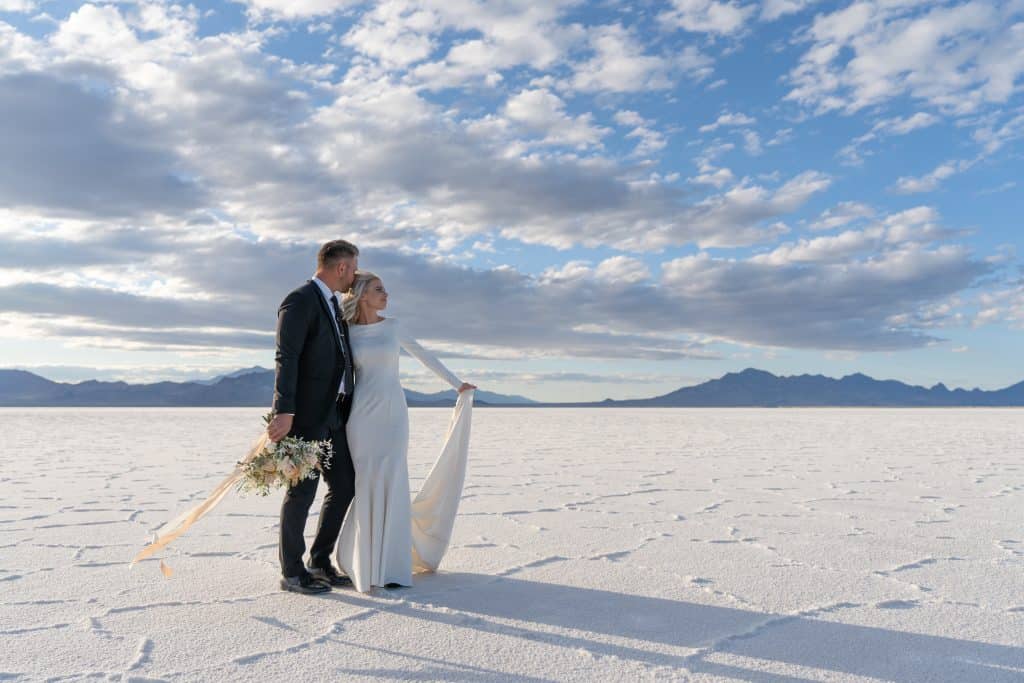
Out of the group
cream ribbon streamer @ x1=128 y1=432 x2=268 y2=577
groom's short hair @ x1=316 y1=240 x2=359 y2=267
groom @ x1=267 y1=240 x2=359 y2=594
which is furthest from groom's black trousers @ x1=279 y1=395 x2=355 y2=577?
groom's short hair @ x1=316 y1=240 x2=359 y2=267

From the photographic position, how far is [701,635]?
105 inches

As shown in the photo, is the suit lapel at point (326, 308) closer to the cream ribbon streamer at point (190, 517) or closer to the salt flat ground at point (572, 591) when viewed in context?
the cream ribbon streamer at point (190, 517)

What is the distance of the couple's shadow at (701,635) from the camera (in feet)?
7.84

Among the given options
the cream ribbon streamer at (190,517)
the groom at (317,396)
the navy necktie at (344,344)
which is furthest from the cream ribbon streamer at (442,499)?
the navy necktie at (344,344)

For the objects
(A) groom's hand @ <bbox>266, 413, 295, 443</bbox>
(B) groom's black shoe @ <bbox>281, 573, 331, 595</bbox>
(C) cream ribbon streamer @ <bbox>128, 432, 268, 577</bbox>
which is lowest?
(B) groom's black shoe @ <bbox>281, 573, 331, 595</bbox>

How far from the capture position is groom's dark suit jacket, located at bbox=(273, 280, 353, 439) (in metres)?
3.09

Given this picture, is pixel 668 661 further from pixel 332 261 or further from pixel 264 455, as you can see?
pixel 332 261

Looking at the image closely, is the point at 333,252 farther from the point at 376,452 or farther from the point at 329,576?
the point at 329,576

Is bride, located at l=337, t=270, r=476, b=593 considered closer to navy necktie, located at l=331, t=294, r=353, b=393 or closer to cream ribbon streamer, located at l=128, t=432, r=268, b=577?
navy necktie, located at l=331, t=294, r=353, b=393

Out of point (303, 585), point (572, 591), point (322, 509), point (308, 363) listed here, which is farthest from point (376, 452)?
point (572, 591)

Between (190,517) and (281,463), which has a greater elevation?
(281,463)

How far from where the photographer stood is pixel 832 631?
8.91 feet

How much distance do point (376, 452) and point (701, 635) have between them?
1.42 metres

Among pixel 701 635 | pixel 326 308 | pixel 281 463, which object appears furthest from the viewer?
pixel 326 308
